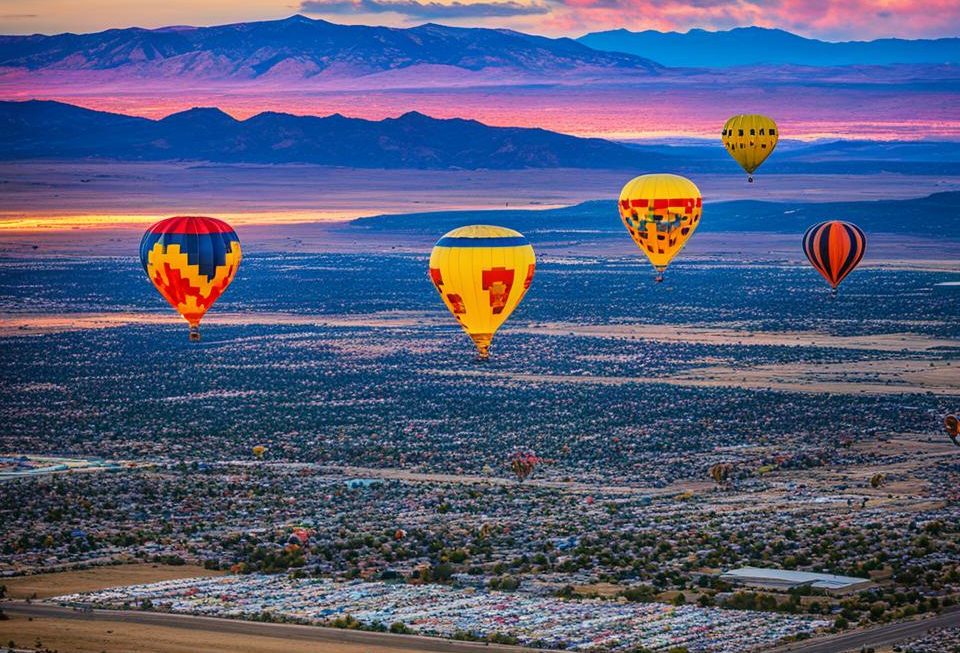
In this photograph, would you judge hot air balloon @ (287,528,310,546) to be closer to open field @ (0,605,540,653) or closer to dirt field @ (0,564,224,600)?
dirt field @ (0,564,224,600)

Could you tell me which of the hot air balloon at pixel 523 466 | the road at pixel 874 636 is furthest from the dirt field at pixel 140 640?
the hot air balloon at pixel 523 466

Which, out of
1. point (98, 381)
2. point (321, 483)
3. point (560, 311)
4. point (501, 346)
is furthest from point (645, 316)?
point (321, 483)

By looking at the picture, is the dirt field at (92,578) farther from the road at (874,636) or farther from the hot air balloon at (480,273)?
the hot air balloon at (480,273)

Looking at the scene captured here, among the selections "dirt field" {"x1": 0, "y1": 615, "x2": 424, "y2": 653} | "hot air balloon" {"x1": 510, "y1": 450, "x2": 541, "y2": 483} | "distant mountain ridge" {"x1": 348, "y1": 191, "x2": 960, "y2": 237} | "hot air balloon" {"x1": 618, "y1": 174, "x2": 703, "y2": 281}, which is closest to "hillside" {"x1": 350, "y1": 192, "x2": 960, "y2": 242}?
"distant mountain ridge" {"x1": 348, "y1": 191, "x2": 960, "y2": 237}

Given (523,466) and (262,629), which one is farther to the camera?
(523,466)

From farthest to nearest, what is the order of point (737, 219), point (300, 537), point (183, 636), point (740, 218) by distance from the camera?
1. point (740, 218)
2. point (737, 219)
3. point (300, 537)
4. point (183, 636)

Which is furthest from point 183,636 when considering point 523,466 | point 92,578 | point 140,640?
point 523,466

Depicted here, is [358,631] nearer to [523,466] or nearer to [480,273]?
[523,466]
